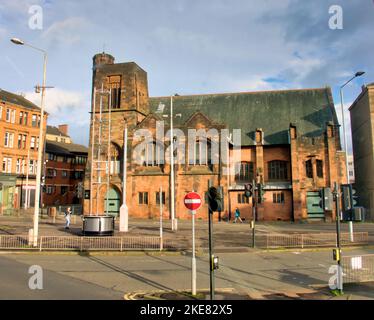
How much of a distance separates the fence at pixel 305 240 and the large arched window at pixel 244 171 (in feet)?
66.5

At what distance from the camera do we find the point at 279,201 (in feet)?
134

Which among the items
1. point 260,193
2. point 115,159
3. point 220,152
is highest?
point 220,152

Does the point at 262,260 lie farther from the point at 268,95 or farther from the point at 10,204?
the point at 10,204

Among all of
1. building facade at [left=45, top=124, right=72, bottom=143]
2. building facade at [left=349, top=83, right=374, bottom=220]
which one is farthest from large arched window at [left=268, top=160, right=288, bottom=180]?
building facade at [left=45, top=124, right=72, bottom=143]

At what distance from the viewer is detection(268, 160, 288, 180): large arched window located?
43031mm

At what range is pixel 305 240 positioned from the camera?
2173 cm

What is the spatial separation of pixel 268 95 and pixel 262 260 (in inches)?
1391

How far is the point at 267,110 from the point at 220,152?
34.6 feet

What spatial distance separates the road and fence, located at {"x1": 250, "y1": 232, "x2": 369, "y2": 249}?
1.56 meters

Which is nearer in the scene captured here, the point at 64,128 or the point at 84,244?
the point at 84,244

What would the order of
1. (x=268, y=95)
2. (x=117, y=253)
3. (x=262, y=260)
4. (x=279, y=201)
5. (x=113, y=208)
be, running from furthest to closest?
(x=268, y=95) → (x=113, y=208) → (x=279, y=201) → (x=117, y=253) → (x=262, y=260)

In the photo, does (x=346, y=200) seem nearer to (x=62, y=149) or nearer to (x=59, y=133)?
(x=62, y=149)

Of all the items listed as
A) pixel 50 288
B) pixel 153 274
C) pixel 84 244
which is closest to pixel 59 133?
pixel 84 244
